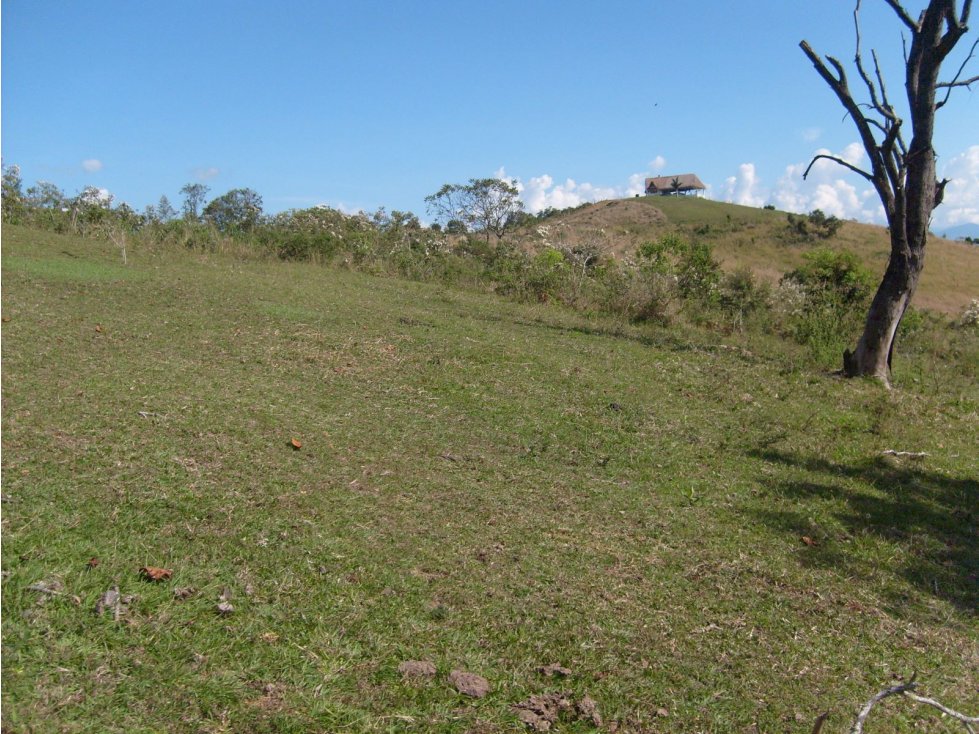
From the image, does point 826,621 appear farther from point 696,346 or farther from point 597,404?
point 696,346

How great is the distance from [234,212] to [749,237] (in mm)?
40902

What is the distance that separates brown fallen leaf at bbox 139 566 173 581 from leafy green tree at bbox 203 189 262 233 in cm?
1623

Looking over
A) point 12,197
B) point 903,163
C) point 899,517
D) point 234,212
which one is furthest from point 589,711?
point 234,212

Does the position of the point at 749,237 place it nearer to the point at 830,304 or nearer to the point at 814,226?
the point at 814,226

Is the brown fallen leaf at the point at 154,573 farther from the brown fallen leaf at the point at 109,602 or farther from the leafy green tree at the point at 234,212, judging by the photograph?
the leafy green tree at the point at 234,212

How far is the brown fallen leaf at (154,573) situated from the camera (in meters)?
3.15

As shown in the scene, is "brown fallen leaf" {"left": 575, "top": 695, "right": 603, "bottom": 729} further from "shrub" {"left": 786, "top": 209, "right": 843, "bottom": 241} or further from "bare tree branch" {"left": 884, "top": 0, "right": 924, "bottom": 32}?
"shrub" {"left": 786, "top": 209, "right": 843, "bottom": 241}

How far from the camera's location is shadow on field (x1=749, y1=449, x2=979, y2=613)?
4.48m

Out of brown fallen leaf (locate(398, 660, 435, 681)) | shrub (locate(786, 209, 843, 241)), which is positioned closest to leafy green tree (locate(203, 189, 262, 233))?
brown fallen leaf (locate(398, 660, 435, 681))

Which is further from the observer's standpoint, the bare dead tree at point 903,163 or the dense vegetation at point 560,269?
the dense vegetation at point 560,269

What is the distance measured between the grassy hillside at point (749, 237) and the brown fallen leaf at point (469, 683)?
32.9 metres

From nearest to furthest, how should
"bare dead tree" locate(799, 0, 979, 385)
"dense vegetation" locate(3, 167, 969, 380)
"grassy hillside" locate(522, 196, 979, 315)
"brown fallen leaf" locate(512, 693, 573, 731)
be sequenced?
"brown fallen leaf" locate(512, 693, 573, 731), "bare dead tree" locate(799, 0, 979, 385), "dense vegetation" locate(3, 167, 969, 380), "grassy hillside" locate(522, 196, 979, 315)

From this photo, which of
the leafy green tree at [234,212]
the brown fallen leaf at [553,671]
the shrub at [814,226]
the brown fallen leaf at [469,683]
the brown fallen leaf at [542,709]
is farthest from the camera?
the shrub at [814,226]

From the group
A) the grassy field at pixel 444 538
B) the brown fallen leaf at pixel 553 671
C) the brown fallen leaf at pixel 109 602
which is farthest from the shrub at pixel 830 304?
the brown fallen leaf at pixel 109 602
